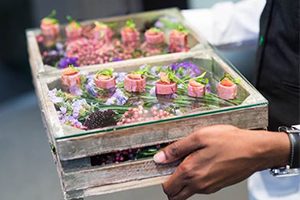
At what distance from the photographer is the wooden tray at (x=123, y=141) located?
1.04 metres

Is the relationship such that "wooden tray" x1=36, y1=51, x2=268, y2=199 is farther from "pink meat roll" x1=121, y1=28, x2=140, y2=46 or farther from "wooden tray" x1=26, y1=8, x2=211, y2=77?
"pink meat roll" x1=121, y1=28, x2=140, y2=46

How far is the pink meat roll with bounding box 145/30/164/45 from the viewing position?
1.58 m

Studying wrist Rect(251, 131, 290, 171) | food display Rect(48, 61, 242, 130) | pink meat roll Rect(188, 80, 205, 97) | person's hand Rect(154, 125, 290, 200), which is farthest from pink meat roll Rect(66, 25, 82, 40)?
wrist Rect(251, 131, 290, 171)

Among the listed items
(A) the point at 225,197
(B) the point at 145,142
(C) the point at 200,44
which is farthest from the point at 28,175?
(B) the point at 145,142

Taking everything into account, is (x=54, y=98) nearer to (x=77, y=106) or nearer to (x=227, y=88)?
(x=77, y=106)

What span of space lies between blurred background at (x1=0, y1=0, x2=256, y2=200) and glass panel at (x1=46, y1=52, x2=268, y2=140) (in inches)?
57.2

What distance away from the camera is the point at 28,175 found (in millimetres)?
2912

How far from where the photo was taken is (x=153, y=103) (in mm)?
1174

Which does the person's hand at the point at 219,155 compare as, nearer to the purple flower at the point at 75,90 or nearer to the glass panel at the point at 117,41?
the purple flower at the point at 75,90

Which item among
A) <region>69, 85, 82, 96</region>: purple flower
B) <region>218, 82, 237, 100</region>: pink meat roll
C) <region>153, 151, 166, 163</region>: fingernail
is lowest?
<region>153, 151, 166, 163</region>: fingernail

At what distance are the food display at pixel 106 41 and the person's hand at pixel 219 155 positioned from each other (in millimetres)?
519

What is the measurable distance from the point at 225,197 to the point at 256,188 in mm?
1108

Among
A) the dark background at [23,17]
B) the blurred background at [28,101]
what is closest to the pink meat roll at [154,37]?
the blurred background at [28,101]

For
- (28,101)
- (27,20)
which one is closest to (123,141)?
(28,101)
